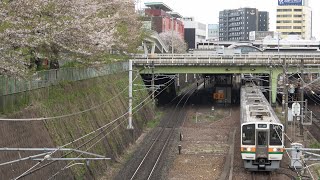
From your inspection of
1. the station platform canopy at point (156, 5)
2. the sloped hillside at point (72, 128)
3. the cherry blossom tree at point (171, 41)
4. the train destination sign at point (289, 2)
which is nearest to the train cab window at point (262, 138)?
the sloped hillside at point (72, 128)

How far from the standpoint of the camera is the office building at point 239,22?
16850 cm

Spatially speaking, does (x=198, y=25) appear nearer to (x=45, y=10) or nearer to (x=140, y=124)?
(x=140, y=124)

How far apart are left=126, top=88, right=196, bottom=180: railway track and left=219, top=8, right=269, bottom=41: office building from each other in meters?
128

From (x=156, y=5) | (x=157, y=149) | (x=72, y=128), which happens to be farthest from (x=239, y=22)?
(x=72, y=128)

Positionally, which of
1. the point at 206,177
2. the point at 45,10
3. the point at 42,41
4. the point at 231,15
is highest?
the point at 231,15

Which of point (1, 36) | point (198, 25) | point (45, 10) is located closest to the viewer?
point (1, 36)

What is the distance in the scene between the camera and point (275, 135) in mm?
20906

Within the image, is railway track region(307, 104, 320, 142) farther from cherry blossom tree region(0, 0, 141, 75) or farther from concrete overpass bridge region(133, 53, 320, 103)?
cherry blossom tree region(0, 0, 141, 75)

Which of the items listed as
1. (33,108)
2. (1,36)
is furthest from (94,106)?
(1,36)

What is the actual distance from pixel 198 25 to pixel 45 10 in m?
124

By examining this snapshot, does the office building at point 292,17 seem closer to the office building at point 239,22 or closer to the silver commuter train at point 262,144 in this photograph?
the office building at point 239,22

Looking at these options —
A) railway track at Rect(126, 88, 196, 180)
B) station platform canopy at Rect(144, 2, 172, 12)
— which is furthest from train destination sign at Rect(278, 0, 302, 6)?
railway track at Rect(126, 88, 196, 180)

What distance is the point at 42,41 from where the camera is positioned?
1600 cm

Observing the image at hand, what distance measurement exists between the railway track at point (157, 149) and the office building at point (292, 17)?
4013 inches
